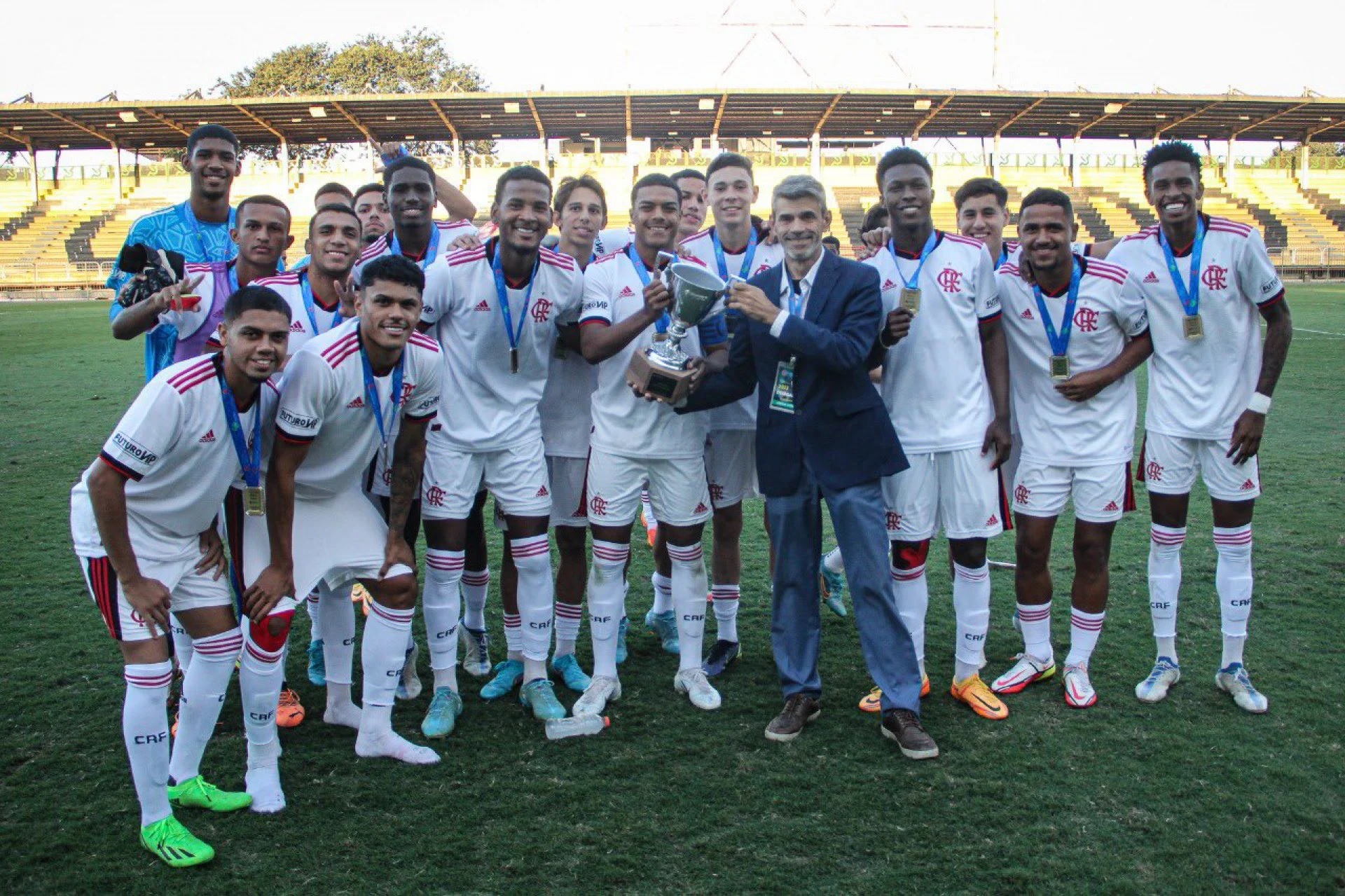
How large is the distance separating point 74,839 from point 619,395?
8.29 feet

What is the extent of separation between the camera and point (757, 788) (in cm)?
362

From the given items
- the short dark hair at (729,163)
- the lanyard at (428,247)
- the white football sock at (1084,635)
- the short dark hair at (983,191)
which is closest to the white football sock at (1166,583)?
the white football sock at (1084,635)

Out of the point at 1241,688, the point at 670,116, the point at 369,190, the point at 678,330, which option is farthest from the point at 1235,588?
the point at 670,116

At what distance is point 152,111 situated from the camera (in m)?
38.8

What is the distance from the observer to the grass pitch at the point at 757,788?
308cm

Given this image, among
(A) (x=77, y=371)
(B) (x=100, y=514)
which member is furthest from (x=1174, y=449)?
Result: (A) (x=77, y=371)

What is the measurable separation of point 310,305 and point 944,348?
259 cm

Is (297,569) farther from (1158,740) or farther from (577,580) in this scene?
(1158,740)

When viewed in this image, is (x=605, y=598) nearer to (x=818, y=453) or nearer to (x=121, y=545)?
(x=818, y=453)

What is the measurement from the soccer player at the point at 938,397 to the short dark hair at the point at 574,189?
53.9 inches

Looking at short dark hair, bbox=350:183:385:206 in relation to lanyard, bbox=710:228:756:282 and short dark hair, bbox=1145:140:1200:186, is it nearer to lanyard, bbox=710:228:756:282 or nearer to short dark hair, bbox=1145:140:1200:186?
lanyard, bbox=710:228:756:282

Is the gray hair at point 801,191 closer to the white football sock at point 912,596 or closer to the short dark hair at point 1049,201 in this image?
the short dark hair at point 1049,201

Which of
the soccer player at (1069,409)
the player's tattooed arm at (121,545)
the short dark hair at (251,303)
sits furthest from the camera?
the soccer player at (1069,409)

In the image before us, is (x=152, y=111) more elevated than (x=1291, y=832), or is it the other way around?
(x=152, y=111)
